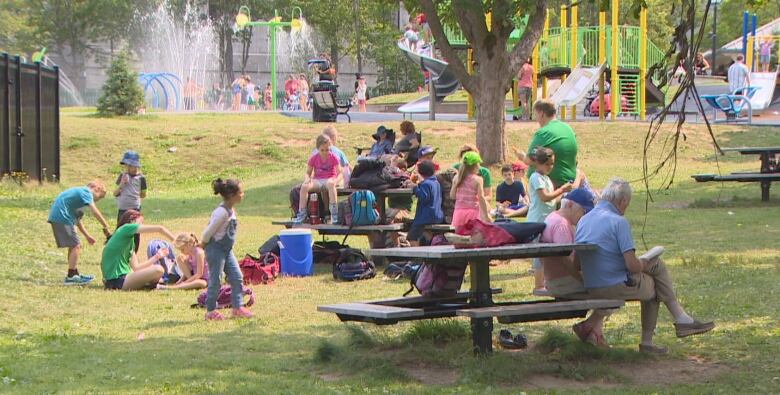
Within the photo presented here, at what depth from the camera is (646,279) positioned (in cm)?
798

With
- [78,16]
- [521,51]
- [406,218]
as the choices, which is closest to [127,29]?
[78,16]

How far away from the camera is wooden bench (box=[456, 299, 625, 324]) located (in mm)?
7520

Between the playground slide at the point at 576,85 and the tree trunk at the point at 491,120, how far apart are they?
7305 mm

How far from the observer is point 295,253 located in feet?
42.9

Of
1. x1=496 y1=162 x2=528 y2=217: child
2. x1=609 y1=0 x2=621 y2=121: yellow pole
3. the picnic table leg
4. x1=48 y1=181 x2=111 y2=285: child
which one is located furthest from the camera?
x1=609 y1=0 x2=621 y2=121: yellow pole

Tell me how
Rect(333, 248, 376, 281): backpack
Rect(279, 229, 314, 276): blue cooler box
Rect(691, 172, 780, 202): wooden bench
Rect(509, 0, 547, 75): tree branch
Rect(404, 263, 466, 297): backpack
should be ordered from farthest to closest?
Rect(509, 0, 547, 75): tree branch
Rect(691, 172, 780, 202): wooden bench
Rect(279, 229, 314, 276): blue cooler box
Rect(333, 248, 376, 281): backpack
Rect(404, 263, 466, 297): backpack

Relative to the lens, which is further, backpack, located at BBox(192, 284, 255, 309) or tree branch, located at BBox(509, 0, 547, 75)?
tree branch, located at BBox(509, 0, 547, 75)

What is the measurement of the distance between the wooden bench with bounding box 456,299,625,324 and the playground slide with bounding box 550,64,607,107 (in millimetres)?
23053

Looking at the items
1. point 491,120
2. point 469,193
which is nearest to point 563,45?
point 491,120

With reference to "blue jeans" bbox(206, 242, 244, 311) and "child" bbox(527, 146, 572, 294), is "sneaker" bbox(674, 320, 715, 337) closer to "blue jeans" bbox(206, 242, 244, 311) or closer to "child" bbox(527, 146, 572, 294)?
"child" bbox(527, 146, 572, 294)

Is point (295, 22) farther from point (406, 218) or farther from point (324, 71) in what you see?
point (406, 218)

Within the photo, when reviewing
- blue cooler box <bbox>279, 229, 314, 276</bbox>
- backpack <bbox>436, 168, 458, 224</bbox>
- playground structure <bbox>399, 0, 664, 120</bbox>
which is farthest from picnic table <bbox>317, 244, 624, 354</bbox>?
playground structure <bbox>399, 0, 664, 120</bbox>

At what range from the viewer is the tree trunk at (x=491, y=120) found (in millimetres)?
23156

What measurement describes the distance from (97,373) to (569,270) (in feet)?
10.4
